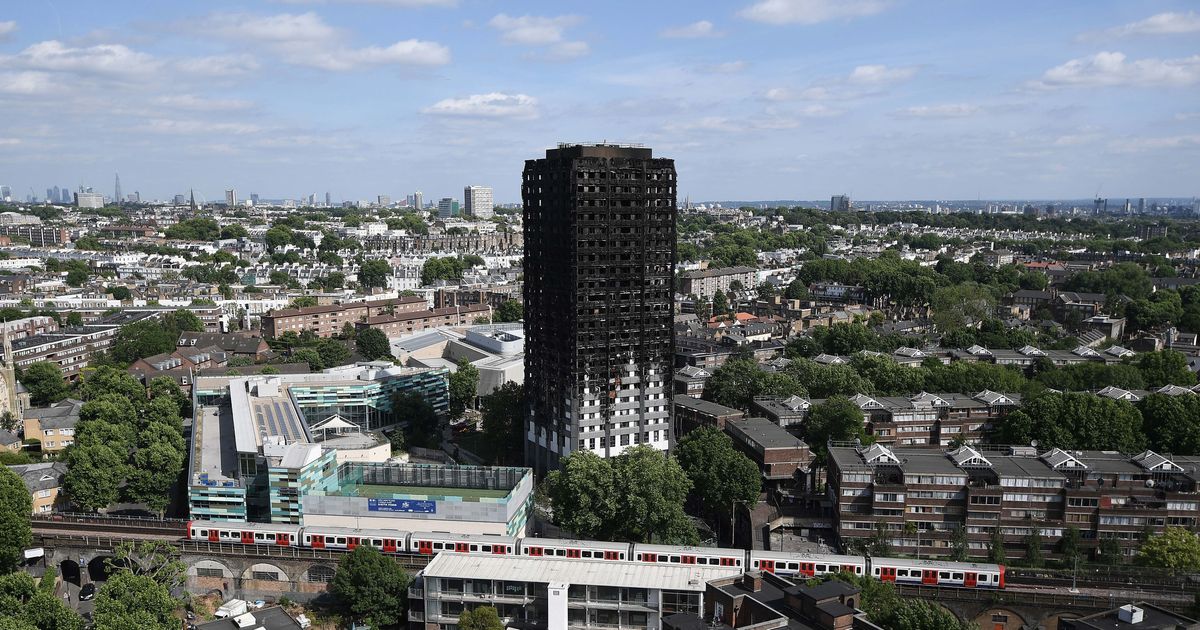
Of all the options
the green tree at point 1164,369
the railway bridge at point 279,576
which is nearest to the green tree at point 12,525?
the railway bridge at point 279,576

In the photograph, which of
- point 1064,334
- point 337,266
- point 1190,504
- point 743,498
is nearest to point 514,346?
point 743,498

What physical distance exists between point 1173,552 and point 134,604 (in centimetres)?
3355

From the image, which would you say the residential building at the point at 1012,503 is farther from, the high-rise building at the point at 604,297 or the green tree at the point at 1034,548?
the high-rise building at the point at 604,297

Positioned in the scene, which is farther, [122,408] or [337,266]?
[337,266]

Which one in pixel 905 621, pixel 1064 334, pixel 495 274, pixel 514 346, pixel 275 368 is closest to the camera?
pixel 905 621

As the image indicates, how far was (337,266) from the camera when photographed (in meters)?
120

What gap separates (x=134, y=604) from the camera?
24.5 m

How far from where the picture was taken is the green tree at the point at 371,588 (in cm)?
2722

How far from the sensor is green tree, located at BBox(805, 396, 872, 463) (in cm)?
4134

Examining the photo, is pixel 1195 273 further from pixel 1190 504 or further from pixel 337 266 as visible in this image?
pixel 337 266

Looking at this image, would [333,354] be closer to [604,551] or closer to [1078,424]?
[604,551]

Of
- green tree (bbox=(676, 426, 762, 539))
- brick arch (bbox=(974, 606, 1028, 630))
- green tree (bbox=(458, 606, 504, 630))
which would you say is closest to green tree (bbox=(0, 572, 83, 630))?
green tree (bbox=(458, 606, 504, 630))

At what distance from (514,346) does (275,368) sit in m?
16.2

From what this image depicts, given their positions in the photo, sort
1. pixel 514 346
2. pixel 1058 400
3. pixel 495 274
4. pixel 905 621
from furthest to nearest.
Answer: pixel 495 274
pixel 514 346
pixel 1058 400
pixel 905 621
